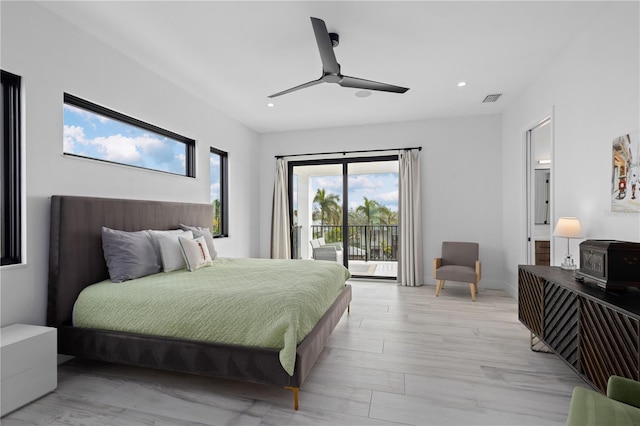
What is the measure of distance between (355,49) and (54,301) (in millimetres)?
3363

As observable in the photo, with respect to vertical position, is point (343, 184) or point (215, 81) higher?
point (215, 81)

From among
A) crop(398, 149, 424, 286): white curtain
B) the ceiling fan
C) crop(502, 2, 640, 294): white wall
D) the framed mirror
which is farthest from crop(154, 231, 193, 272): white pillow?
the framed mirror

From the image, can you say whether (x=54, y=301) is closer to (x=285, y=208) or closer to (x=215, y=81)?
(x=215, y=81)

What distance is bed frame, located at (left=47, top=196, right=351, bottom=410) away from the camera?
1.96 metres

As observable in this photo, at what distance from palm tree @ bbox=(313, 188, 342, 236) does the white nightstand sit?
4295mm

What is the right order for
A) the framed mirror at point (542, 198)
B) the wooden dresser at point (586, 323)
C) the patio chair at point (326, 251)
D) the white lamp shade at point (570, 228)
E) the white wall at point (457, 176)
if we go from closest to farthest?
the wooden dresser at point (586, 323) < the white lamp shade at point (570, 228) < the framed mirror at point (542, 198) < the white wall at point (457, 176) < the patio chair at point (326, 251)

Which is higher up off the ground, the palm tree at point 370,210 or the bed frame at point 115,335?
the palm tree at point 370,210

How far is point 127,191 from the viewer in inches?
125

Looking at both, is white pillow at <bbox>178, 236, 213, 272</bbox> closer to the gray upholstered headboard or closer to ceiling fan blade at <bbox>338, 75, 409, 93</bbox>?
the gray upholstered headboard

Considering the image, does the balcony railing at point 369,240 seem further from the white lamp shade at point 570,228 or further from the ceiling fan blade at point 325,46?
the ceiling fan blade at point 325,46

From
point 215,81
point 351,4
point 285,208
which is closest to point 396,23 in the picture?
point 351,4

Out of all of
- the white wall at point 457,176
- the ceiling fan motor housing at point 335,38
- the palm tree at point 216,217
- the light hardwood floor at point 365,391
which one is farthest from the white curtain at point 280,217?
the ceiling fan motor housing at point 335,38

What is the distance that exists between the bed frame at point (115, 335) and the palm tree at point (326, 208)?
9.18ft

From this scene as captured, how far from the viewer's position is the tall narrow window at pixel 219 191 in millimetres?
4849
